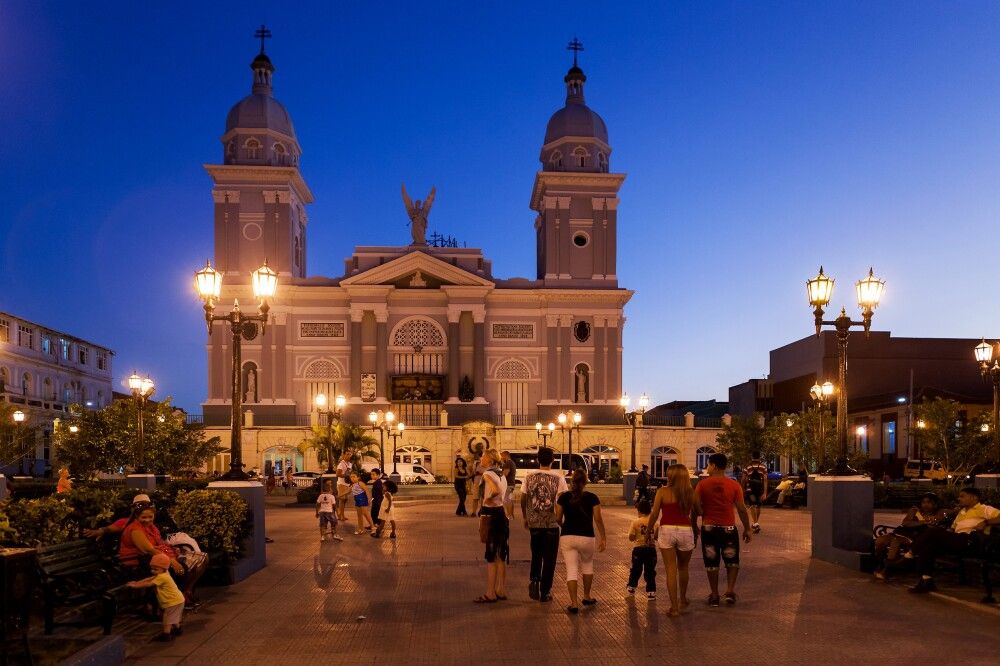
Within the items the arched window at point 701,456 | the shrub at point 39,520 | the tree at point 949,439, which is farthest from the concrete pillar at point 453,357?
the shrub at point 39,520

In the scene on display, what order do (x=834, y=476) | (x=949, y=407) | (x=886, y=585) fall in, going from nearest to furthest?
1. (x=886, y=585)
2. (x=834, y=476)
3. (x=949, y=407)

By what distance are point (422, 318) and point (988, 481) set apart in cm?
4524

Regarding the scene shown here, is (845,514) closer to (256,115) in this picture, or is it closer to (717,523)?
(717,523)

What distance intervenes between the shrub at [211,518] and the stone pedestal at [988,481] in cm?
1549

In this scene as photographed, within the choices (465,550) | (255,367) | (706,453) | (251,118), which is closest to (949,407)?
(706,453)

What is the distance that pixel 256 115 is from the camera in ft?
203

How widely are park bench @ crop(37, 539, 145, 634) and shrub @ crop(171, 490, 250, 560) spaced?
1.50 metres

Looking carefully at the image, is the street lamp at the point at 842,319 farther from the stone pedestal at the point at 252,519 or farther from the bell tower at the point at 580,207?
the bell tower at the point at 580,207

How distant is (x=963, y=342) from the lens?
67562mm

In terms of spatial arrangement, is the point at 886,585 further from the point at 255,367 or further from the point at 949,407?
the point at 255,367

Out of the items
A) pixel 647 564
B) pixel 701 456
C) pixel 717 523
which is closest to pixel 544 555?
pixel 647 564

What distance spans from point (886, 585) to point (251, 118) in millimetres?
56612

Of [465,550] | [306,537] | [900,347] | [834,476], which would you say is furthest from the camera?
[900,347]

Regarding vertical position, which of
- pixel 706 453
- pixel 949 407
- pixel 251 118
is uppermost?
pixel 251 118
